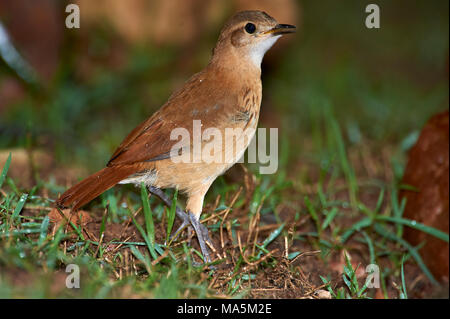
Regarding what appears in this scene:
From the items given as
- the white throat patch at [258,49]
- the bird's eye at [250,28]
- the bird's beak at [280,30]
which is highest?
the bird's eye at [250,28]

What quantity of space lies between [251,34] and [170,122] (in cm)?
94

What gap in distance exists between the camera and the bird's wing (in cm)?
395

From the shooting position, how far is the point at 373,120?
6.70 m

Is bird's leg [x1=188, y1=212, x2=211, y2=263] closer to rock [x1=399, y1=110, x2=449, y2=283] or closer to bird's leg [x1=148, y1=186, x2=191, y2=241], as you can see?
bird's leg [x1=148, y1=186, x2=191, y2=241]

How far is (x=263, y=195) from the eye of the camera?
4.61 m

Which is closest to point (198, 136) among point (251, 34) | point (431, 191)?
point (251, 34)

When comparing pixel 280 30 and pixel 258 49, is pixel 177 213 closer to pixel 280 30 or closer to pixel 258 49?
pixel 258 49

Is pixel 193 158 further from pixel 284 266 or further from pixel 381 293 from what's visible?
pixel 381 293

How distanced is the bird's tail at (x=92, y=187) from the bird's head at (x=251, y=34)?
1.21 metres

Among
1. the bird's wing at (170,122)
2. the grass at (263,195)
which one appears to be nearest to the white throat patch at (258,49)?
the bird's wing at (170,122)

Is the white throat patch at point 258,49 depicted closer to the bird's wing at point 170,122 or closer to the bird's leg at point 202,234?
the bird's wing at point 170,122

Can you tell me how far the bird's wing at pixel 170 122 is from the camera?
3945 millimetres

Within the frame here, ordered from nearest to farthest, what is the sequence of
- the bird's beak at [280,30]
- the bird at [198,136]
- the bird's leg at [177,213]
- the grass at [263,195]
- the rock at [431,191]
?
the grass at [263,195], the bird at [198,136], the bird's leg at [177,213], the bird's beak at [280,30], the rock at [431,191]

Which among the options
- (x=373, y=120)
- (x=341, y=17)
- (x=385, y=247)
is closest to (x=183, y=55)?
(x=373, y=120)
